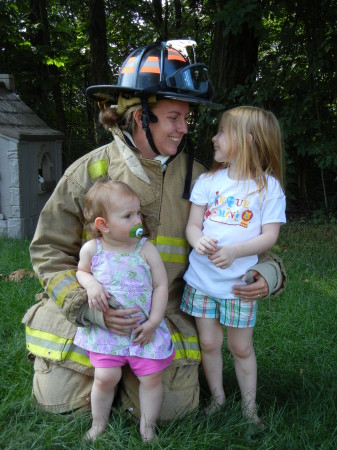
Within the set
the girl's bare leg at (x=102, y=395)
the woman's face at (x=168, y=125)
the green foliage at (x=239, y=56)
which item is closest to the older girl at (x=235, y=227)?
the woman's face at (x=168, y=125)

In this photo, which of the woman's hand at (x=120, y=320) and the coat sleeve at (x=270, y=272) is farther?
→ the coat sleeve at (x=270, y=272)

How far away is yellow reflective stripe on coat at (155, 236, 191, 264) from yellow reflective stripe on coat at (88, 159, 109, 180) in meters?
0.47

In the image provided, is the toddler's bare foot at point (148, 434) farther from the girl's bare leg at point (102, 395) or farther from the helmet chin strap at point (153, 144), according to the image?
the helmet chin strap at point (153, 144)

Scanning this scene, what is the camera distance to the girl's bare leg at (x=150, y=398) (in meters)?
2.70

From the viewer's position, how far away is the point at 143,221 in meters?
2.97

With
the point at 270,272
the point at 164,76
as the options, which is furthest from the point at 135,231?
the point at 164,76

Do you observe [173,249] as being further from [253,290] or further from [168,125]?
[168,125]

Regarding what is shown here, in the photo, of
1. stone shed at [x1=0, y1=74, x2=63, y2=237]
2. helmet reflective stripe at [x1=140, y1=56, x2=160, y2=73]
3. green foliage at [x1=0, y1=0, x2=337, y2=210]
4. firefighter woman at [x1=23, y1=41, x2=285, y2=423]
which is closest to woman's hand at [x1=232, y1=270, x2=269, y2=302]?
firefighter woman at [x1=23, y1=41, x2=285, y2=423]

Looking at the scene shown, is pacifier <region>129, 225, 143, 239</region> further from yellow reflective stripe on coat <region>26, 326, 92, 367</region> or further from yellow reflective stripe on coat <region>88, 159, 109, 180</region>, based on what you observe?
yellow reflective stripe on coat <region>26, 326, 92, 367</region>

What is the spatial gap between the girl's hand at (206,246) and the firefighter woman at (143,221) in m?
0.27

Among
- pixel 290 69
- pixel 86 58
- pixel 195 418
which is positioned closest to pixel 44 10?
pixel 86 58

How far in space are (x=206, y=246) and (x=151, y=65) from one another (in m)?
1.03

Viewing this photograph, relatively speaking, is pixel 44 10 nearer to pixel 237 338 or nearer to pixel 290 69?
pixel 290 69

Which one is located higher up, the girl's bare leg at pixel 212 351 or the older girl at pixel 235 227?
the older girl at pixel 235 227
